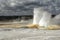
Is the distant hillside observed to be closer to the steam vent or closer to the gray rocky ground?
the steam vent

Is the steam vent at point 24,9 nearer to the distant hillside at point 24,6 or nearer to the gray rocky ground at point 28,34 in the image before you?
the distant hillside at point 24,6

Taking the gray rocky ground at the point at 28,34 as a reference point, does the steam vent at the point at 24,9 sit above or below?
above

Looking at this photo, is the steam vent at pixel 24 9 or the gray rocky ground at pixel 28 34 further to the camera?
the steam vent at pixel 24 9

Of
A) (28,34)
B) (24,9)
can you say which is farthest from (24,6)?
(28,34)

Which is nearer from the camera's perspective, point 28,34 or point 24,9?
point 28,34

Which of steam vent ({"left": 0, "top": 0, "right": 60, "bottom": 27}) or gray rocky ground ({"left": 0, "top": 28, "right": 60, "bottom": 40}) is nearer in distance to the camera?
gray rocky ground ({"left": 0, "top": 28, "right": 60, "bottom": 40})

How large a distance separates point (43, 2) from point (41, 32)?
0.48 meters

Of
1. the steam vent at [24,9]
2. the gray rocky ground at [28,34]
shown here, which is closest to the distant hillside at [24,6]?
the steam vent at [24,9]

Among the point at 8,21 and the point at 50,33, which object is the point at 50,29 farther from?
the point at 8,21

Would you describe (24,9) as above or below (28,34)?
above

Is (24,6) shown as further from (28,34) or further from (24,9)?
(28,34)

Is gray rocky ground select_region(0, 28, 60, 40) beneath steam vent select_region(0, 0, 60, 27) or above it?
beneath

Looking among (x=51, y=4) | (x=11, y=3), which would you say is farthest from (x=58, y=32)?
(x=11, y=3)

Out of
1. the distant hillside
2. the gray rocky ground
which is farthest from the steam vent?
the gray rocky ground
